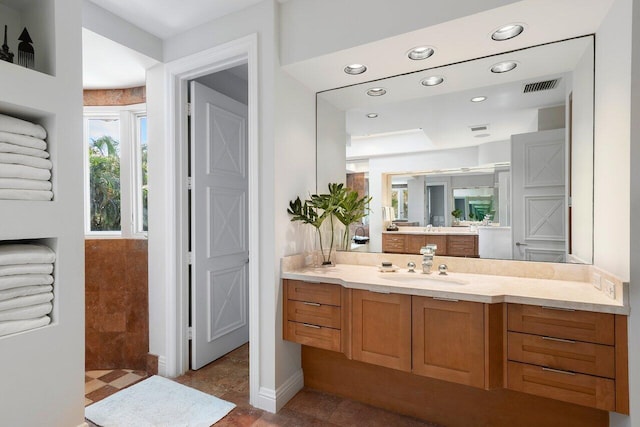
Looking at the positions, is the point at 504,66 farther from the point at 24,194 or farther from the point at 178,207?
the point at 24,194

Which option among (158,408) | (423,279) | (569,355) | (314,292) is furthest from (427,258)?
(158,408)

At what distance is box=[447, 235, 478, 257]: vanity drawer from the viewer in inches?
88.5

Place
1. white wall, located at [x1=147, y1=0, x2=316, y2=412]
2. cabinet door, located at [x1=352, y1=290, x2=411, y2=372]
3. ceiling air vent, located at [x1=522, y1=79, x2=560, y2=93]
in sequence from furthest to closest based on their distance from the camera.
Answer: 1. white wall, located at [x1=147, y1=0, x2=316, y2=412]
2. ceiling air vent, located at [x1=522, y1=79, x2=560, y2=93]
3. cabinet door, located at [x1=352, y1=290, x2=411, y2=372]

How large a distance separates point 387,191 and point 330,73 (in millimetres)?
941

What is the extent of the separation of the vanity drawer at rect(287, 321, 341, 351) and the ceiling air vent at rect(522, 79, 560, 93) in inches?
76.8

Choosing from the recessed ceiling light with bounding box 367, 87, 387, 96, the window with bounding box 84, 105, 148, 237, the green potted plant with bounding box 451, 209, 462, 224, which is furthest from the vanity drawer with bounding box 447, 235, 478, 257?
the window with bounding box 84, 105, 148, 237

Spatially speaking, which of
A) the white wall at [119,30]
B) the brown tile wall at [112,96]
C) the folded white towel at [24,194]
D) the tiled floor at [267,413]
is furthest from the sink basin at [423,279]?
the brown tile wall at [112,96]

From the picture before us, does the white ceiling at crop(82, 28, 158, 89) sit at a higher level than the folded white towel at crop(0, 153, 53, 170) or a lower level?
higher

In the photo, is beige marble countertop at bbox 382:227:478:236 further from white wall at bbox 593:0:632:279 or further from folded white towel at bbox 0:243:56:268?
folded white towel at bbox 0:243:56:268

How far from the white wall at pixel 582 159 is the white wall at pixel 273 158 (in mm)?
1681

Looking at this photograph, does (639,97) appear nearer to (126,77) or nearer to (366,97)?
(366,97)

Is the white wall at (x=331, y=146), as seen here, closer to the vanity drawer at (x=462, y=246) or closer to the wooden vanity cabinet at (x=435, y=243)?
the wooden vanity cabinet at (x=435, y=243)

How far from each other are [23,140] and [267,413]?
1973 mm

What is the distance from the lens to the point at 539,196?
2092 mm
